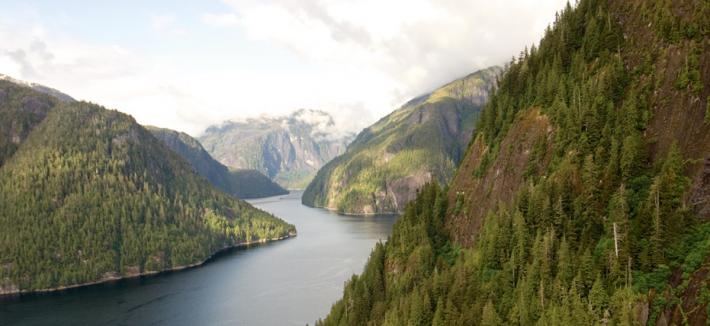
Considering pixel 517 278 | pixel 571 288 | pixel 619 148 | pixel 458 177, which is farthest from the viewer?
pixel 458 177

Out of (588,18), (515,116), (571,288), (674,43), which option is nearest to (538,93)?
(515,116)

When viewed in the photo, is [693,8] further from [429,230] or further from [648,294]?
[429,230]

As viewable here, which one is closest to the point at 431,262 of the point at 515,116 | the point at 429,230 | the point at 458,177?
the point at 429,230

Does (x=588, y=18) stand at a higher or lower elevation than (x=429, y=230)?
higher

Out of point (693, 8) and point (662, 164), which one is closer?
point (662, 164)

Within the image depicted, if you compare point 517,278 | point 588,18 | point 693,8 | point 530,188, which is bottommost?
point 517,278

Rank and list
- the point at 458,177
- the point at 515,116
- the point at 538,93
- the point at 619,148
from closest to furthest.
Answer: the point at 619,148 < the point at 538,93 < the point at 515,116 < the point at 458,177
